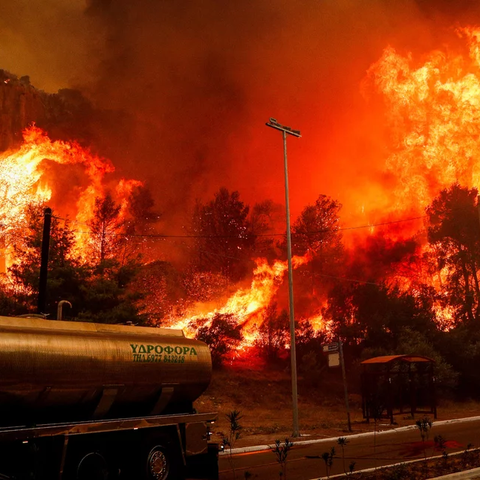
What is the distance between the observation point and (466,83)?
205 ft

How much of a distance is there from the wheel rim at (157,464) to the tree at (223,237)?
53.2 meters

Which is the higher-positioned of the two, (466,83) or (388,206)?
(466,83)

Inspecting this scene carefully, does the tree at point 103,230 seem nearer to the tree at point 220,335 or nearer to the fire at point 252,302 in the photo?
the fire at point 252,302

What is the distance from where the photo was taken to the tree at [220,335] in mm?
40494

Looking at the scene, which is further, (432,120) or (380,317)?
(432,120)

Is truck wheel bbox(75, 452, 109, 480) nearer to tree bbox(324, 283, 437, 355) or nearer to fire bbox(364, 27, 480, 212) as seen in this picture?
tree bbox(324, 283, 437, 355)

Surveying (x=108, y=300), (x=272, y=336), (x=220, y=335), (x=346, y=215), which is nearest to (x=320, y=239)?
(x=346, y=215)

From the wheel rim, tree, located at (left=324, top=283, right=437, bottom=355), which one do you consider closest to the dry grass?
tree, located at (left=324, top=283, right=437, bottom=355)

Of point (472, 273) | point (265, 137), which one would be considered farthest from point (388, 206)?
point (265, 137)

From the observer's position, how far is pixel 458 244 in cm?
5259

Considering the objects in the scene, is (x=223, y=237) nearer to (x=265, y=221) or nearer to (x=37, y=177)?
(x=265, y=221)

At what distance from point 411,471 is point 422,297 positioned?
37.0 meters

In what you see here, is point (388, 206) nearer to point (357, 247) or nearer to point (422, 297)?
point (357, 247)

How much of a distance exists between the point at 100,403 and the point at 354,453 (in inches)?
351
